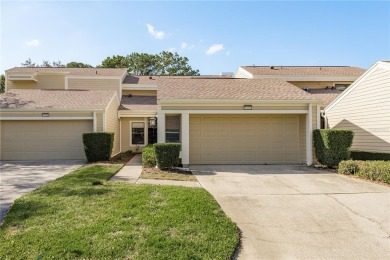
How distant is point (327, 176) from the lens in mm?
9938

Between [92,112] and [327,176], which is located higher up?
[92,112]

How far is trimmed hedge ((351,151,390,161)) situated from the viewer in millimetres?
11218

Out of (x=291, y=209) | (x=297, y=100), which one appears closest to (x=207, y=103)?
(x=297, y=100)

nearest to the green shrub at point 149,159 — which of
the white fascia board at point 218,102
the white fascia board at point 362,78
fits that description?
the white fascia board at point 218,102

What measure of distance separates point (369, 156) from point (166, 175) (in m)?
8.42

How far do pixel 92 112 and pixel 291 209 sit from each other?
11.4 m

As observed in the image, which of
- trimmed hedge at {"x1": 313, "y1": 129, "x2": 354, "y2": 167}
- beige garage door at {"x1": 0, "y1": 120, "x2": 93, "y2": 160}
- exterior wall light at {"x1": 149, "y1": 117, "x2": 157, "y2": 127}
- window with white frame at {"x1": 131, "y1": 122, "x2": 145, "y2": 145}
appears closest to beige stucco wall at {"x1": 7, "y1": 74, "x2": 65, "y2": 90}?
window with white frame at {"x1": 131, "y1": 122, "x2": 145, "y2": 145}

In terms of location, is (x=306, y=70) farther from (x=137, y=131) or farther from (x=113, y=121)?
(x=113, y=121)

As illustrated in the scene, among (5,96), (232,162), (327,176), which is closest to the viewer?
(327,176)

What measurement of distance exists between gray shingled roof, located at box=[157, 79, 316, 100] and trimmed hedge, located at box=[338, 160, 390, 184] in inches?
A: 134

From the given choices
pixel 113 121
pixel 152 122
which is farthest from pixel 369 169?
pixel 152 122

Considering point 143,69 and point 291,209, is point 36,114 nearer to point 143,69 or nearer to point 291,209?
point 291,209

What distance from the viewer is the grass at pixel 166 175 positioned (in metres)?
9.02

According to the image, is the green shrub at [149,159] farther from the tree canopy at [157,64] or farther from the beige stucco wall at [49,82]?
the tree canopy at [157,64]
